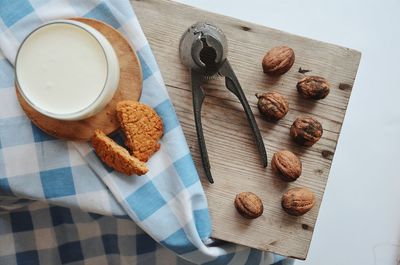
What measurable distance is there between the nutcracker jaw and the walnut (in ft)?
0.18

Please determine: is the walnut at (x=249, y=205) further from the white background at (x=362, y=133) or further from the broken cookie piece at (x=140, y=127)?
the white background at (x=362, y=133)

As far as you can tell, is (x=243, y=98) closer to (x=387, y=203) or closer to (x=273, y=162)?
(x=273, y=162)

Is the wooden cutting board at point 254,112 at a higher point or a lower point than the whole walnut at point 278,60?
lower

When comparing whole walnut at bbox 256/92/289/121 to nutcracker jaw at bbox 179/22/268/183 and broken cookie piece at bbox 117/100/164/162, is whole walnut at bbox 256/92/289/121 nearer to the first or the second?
nutcracker jaw at bbox 179/22/268/183

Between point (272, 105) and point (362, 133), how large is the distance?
308 millimetres

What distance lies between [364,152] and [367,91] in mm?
122

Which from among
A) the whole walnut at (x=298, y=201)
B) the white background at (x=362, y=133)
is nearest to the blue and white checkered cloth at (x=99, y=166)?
the whole walnut at (x=298, y=201)

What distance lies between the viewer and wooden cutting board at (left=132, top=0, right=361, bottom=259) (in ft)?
3.03

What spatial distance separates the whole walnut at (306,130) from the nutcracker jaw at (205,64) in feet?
0.19

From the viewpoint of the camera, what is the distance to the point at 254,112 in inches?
36.5

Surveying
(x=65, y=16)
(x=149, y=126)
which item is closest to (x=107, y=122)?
(x=149, y=126)

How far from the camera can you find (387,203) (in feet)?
3.74

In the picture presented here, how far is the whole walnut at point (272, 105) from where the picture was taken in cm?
90

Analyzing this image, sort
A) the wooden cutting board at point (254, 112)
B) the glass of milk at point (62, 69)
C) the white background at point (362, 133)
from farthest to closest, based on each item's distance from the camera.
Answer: the white background at point (362, 133)
the wooden cutting board at point (254, 112)
the glass of milk at point (62, 69)
